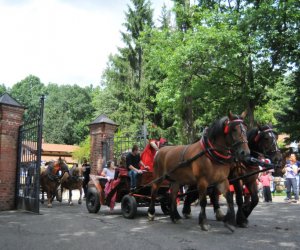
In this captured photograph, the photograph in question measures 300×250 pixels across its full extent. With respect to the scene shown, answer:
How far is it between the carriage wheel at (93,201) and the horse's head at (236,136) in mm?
4981

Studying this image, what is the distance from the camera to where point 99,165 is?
50.1ft

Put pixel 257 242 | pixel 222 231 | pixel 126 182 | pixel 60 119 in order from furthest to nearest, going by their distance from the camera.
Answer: pixel 60 119, pixel 126 182, pixel 222 231, pixel 257 242

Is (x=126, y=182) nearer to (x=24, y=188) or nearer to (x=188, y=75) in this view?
(x=24, y=188)

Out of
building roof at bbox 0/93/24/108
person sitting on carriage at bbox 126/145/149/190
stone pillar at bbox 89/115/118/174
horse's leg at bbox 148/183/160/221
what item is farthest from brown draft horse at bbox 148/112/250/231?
stone pillar at bbox 89/115/118/174

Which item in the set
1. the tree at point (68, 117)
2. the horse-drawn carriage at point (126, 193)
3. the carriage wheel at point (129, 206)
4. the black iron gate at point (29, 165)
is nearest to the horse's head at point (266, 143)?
the horse-drawn carriage at point (126, 193)

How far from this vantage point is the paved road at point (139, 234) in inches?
236

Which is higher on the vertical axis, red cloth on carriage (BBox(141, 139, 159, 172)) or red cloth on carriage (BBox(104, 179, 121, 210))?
red cloth on carriage (BBox(141, 139, 159, 172))

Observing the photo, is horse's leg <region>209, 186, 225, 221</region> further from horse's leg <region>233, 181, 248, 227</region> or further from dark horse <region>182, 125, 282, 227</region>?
horse's leg <region>233, 181, 248, 227</region>

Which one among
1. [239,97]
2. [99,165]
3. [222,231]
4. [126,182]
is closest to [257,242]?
[222,231]

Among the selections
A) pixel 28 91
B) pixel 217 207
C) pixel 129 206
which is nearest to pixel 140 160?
pixel 129 206

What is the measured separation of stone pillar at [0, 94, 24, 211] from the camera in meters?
11.3

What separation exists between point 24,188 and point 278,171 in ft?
24.8

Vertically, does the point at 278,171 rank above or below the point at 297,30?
below

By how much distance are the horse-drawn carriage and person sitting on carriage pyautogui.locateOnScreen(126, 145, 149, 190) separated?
0.44 ft
